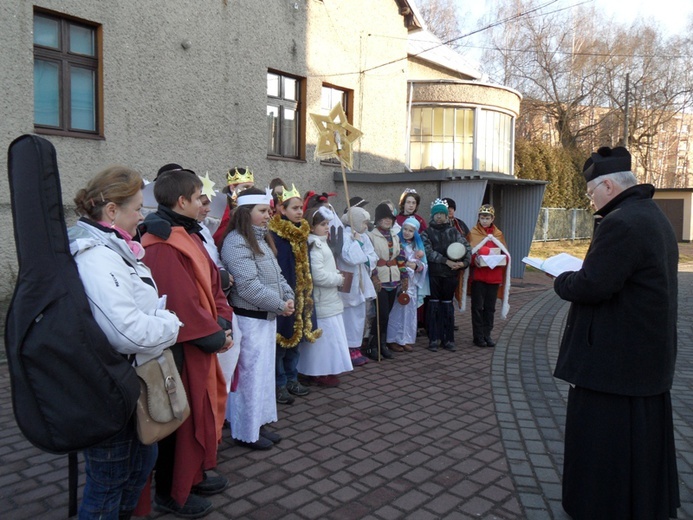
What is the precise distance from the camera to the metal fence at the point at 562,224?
1041 inches

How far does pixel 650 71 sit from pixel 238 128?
115ft

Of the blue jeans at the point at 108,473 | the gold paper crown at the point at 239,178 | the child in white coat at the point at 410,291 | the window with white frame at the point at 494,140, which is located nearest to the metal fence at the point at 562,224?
the window with white frame at the point at 494,140

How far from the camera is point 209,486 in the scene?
143 inches

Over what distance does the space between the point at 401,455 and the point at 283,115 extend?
10.0 metres

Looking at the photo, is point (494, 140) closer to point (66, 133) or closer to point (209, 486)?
point (66, 133)

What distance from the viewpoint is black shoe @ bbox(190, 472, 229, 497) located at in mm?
3631

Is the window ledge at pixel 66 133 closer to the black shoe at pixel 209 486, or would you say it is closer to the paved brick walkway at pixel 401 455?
the paved brick walkway at pixel 401 455

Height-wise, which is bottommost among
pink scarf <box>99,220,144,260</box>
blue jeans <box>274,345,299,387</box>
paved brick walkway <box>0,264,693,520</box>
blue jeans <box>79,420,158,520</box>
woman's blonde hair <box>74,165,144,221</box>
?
paved brick walkway <box>0,264,693,520</box>

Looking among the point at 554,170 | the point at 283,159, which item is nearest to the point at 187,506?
the point at 283,159

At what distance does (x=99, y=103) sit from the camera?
953 centimetres

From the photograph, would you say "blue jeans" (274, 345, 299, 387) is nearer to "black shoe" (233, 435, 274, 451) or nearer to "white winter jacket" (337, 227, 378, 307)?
"black shoe" (233, 435, 274, 451)

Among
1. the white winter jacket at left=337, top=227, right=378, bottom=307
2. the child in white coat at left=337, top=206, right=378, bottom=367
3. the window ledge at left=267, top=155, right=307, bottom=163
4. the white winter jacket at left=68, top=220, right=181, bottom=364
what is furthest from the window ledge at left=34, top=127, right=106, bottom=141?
the white winter jacket at left=68, top=220, right=181, bottom=364

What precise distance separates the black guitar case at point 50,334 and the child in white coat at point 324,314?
3.55 metres

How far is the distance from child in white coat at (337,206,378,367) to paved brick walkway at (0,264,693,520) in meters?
0.35
